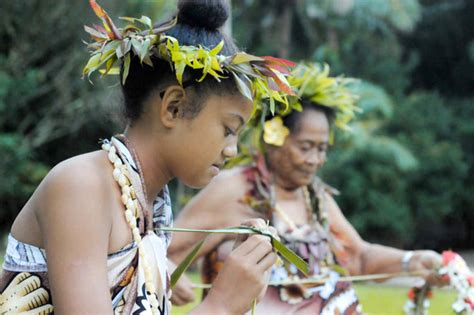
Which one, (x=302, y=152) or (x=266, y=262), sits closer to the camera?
(x=266, y=262)

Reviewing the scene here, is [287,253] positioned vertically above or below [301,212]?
above

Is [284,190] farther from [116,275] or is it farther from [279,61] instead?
[116,275]

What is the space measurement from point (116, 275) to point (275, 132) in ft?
7.11

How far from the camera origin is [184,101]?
2.31m

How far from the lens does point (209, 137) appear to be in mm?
2307

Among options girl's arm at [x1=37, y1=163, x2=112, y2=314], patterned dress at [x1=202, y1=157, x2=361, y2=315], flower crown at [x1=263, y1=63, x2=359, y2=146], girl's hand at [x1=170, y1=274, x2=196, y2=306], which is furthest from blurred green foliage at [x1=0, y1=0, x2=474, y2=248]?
girl's arm at [x1=37, y1=163, x2=112, y2=314]

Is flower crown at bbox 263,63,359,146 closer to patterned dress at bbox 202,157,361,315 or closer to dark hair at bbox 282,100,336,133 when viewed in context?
dark hair at bbox 282,100,336,133

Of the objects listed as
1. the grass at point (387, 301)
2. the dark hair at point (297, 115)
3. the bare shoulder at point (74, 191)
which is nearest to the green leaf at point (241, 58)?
the bare shoulder at point (74, 191)

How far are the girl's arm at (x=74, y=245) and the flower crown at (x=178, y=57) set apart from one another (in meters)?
0.43

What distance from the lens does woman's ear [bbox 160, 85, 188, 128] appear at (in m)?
2.30

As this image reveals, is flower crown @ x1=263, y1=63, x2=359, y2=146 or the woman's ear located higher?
the woman's ear

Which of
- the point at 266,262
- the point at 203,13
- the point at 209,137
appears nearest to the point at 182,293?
the point at 266,262

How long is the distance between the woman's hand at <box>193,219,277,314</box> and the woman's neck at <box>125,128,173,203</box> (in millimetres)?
319

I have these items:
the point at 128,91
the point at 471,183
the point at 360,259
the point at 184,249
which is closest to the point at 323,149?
the point at 360,259
